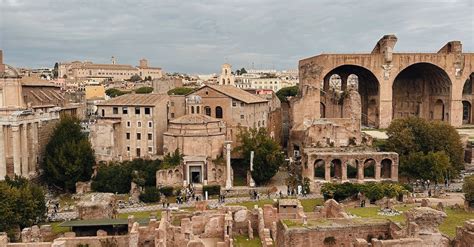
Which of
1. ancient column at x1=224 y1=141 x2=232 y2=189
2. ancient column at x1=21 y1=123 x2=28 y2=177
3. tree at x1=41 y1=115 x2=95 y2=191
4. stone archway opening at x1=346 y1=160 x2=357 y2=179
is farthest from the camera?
ancient column at x1=21 y1=123 x2=28 y2=177

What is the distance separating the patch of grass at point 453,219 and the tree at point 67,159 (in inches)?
1254

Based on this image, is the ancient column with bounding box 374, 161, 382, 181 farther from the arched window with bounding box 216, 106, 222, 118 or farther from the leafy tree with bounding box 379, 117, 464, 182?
the arched window with bounding box 216, 106, 222, 118

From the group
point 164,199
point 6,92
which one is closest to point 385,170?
point 164,199

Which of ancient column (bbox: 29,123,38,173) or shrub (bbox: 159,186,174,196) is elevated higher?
ancient column (bbox: 29,123,38,173)

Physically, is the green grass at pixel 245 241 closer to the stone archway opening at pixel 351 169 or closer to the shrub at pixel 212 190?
the shrub at pixel 212 190

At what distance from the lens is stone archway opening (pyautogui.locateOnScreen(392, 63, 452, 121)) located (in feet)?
220

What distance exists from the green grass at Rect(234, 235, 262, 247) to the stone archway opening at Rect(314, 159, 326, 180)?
16.6 metres

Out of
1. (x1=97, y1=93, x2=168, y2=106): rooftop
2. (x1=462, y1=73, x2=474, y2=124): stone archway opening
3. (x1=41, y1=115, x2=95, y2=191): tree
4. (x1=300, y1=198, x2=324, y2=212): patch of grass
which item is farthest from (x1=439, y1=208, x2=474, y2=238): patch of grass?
(x1=462, y1=73, x2=474, y2=124): stone archway opening

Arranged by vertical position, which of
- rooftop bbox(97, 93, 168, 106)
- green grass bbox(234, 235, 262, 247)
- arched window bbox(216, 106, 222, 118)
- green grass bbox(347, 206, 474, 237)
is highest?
rooftop bbox(97, 93, 168, 106)

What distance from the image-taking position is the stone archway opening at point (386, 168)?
46812mm

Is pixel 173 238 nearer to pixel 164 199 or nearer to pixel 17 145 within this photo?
pixel 164 199

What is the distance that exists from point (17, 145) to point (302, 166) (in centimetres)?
2671

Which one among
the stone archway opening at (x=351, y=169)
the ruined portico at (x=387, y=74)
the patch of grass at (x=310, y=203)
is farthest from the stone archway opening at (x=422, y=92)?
the patch of grass at (x=310, y=203)

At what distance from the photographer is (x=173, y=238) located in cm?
3009
